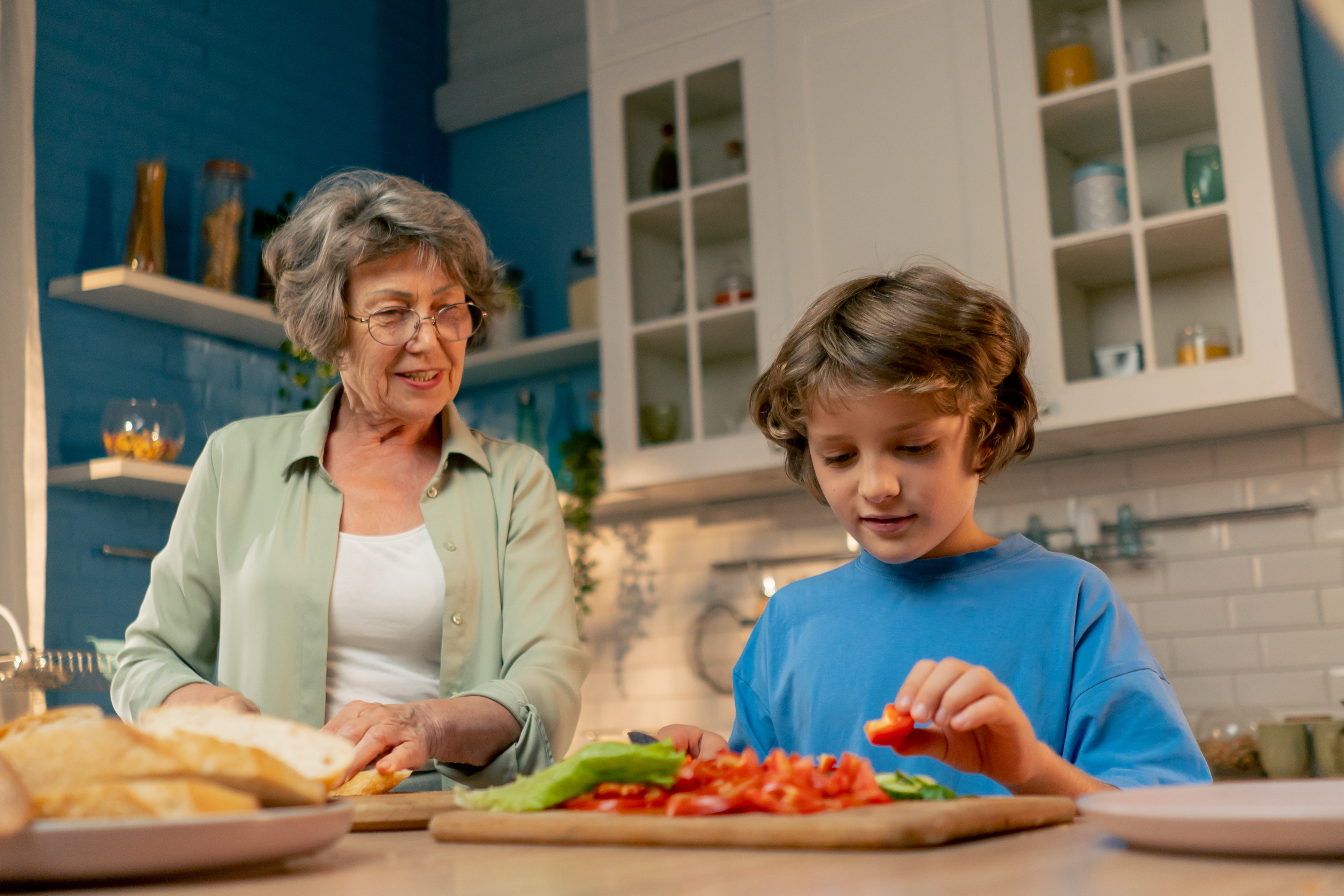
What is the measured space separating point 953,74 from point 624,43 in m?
1.05

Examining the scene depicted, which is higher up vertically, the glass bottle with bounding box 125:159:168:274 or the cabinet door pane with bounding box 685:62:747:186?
the cabinet door pane with bounding box 685:62:747:186

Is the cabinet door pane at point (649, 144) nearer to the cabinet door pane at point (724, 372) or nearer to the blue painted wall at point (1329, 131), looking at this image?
the cabinet door pane at point (724, 372)

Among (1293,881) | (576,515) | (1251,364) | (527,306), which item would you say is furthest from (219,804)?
(527,306)

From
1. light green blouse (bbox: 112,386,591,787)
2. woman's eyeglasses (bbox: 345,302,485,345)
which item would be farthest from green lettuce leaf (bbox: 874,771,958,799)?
woman's eyeglasses (bbox: 345,302,485,345)

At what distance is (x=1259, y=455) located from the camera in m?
2.81

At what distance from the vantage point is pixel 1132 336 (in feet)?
8.87

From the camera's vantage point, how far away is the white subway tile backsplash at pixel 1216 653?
2.78 metres

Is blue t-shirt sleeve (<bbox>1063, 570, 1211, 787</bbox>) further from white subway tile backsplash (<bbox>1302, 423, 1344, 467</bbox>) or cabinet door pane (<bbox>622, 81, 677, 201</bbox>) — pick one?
cabinet door pane (<bbox>622, 81, 677, 201</bbox>)

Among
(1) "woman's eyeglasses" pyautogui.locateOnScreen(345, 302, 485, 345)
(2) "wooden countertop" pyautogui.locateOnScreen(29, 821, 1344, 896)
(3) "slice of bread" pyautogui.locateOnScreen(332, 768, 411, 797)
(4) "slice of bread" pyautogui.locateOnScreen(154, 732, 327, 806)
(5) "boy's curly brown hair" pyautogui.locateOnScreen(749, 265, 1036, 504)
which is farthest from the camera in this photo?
(1) "woman's eyeglasses" pyautogui.locateOnScreen(345, 302, 485, 345)

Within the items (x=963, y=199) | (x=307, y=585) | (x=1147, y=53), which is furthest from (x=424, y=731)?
(x=1147, y=53)

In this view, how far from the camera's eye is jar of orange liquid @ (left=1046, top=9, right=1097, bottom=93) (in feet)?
9.21

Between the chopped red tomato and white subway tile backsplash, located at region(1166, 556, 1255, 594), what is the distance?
2265 millimetres

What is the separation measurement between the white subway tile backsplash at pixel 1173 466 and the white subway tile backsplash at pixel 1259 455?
2cm

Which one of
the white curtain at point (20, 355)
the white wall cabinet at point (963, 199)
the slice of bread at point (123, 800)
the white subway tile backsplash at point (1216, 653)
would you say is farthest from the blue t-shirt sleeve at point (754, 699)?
the white curtain at point (20, 355)
